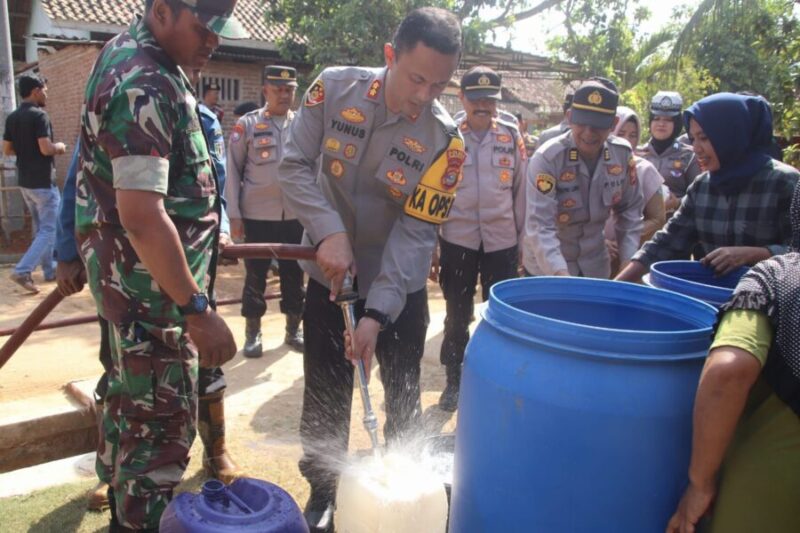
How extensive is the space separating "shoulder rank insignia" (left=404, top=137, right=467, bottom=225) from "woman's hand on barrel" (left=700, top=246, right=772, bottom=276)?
40.5 inches

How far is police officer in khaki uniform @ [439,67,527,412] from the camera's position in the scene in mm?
4598

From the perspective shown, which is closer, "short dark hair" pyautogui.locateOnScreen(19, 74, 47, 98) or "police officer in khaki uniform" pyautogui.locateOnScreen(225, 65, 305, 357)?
"police officer in khaki uniform" pyautogui.locateOnScreen(225, 65, 305, 357)

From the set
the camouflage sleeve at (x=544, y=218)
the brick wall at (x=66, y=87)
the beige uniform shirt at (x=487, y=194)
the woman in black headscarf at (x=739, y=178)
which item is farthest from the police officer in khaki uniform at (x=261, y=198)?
the brick wall at (x=66, y=87)

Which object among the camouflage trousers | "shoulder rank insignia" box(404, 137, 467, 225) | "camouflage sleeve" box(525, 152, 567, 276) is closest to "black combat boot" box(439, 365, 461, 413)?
"camouflage sleeve" box(525, 152, 567, 276)

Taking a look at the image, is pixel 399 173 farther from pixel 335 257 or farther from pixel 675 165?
pixel 675 165

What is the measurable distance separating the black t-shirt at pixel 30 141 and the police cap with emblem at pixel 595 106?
644cm

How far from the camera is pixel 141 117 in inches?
75.9

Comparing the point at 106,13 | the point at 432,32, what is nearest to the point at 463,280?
the point at 432,32

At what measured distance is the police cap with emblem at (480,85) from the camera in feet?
14.8

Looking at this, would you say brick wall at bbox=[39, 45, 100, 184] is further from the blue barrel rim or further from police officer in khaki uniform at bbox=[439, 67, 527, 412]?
the blue barrel rim

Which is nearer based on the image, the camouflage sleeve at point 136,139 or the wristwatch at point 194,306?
the camouflage sleeve at point 136,139

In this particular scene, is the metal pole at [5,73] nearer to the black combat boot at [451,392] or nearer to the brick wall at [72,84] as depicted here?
the brick wall at [72,84]

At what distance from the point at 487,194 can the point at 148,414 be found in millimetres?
2981

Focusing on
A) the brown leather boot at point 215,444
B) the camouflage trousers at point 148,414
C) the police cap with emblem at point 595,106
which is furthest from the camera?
the police cap with emblem at point 595,106
